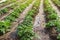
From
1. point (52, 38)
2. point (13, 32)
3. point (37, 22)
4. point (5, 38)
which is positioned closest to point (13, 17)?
point (37, 22)

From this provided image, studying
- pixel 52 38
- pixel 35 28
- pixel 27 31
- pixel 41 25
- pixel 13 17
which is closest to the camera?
pixel 27 31

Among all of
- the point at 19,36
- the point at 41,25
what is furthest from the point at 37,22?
the point at 19,36

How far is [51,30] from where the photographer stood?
10.3 metres

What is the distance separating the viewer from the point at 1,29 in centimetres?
973

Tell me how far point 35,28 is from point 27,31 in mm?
2353

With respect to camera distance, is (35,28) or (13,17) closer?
(35,28)

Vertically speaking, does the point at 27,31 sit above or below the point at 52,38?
above

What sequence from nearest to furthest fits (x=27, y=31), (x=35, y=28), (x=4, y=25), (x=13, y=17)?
1. (x=27, y=31)
2. (x=4, y=25)
3. (x=35, y=28)
4. (x=13, y=17)

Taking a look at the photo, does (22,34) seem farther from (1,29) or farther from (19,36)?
(1,29)

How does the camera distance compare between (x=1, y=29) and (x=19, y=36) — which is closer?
(x=19, y=36)

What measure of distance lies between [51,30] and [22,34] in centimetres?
218

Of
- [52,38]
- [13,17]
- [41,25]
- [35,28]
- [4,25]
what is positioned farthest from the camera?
[13,17]

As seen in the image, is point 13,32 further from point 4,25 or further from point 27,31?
point 27,31

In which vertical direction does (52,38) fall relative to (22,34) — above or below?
below
